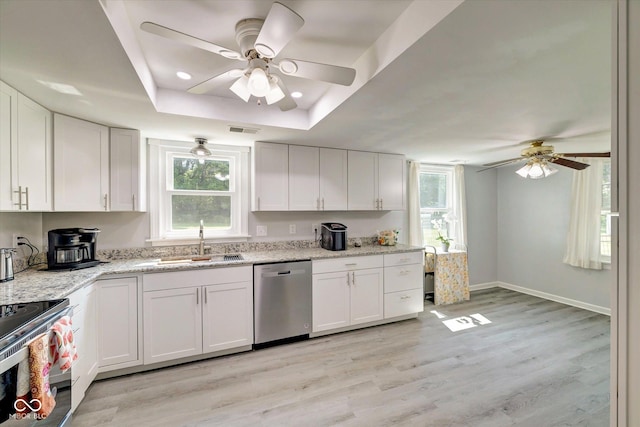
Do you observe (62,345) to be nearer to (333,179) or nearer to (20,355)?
(20,355)

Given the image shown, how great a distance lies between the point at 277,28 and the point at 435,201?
163 inches

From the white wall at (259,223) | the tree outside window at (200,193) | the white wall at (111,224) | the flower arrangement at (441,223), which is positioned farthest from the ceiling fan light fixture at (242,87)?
the flower arrangement at (441,223)

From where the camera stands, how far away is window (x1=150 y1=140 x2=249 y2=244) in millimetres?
2926

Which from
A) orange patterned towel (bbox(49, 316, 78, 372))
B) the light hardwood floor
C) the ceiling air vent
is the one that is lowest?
the light hardwood floor

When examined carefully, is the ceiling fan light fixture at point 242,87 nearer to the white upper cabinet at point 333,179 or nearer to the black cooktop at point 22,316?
the black cooktop at point 22,316

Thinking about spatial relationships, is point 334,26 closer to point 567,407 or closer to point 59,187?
point 59,187

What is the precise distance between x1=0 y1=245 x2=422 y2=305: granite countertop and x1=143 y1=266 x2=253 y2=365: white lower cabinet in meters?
0.08

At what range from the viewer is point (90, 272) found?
210 centimetres

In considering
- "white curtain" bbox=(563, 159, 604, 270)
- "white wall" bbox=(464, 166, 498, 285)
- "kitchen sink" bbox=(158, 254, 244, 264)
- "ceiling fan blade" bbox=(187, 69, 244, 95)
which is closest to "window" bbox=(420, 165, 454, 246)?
"white wall" bbox=(464, 166, 498, 285)

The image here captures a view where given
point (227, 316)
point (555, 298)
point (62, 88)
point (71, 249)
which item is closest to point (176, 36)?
point (62, 88)

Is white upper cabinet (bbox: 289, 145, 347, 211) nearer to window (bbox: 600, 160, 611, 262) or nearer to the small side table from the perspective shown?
the small side table

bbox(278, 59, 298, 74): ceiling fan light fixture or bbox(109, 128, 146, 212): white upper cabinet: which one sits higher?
bbox(278, 59, 298, 74): ceiling fan light fixture

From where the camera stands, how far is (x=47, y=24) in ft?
3.73

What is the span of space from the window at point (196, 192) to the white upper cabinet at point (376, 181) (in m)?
1.42
